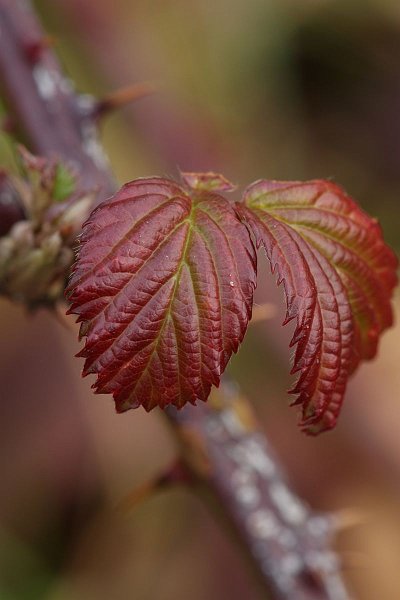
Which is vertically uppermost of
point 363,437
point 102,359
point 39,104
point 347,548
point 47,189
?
point 363,437

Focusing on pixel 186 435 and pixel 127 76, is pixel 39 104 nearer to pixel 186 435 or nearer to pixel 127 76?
pixel 186 435

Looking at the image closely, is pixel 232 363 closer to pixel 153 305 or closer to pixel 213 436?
pixel 213 436

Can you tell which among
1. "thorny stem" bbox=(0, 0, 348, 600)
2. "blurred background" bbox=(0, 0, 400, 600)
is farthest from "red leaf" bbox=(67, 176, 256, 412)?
"blurred background" bbox=(0, 0, 400, 600)

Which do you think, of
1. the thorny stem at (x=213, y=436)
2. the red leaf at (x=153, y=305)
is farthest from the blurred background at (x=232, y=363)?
the red leaf at (x=153, y=305)

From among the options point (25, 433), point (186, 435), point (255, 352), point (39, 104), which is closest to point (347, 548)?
point (255, 352)

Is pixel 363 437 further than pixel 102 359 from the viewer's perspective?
Yes
